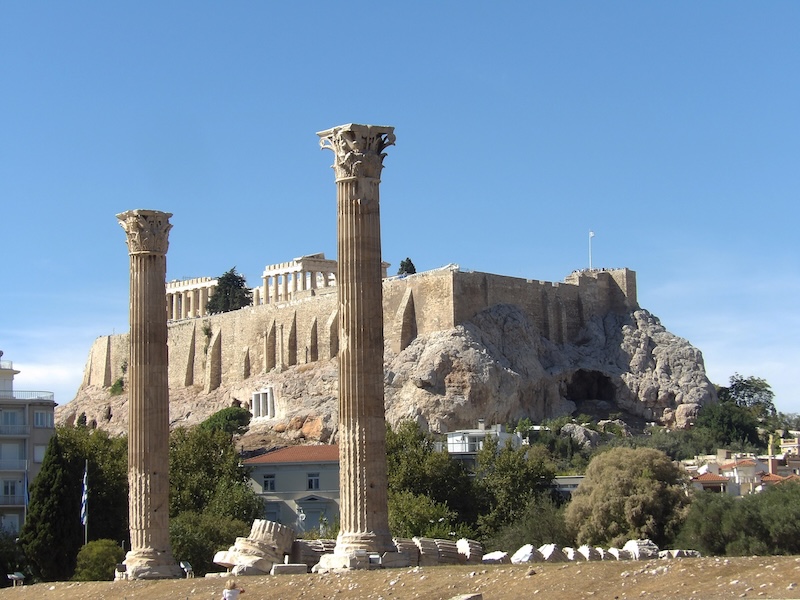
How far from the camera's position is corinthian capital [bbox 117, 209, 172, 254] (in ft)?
97.4

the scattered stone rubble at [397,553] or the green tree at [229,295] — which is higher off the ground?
the green tree at [229,295]

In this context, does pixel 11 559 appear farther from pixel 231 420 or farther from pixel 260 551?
pixel 231 420

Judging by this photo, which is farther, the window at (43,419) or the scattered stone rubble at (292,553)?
the window at (43,419)

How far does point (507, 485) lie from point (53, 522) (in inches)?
633

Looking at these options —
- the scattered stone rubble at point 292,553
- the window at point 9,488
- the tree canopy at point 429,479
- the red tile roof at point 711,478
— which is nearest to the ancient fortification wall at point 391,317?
the red tile roof at point 711,478

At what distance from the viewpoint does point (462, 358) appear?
254 ft

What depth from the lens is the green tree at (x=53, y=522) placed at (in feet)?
133

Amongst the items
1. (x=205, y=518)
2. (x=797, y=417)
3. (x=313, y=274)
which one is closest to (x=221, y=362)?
(x=313, y=274)

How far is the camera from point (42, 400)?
5309cm

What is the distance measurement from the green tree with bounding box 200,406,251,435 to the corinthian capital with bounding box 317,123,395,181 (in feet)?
187

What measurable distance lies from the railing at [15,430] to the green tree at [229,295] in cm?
5503

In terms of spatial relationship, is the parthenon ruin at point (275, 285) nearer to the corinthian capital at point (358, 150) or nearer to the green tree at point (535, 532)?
the green tree at point (535, 532)

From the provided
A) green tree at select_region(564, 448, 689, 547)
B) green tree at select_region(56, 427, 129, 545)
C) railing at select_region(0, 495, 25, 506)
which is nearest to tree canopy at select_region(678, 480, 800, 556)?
green tree at select_region(564, 448, 689, 547)

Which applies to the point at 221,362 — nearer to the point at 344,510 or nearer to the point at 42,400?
the point at 42,400
